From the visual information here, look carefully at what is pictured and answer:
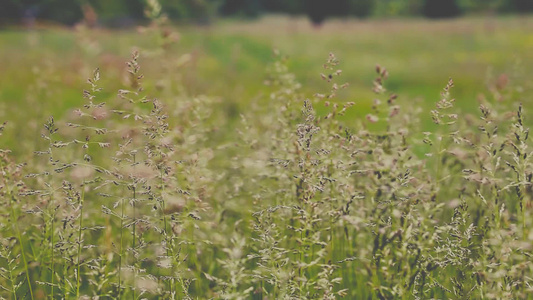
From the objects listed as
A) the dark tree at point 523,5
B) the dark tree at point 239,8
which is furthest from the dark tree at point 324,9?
the dark tree at point 523,5

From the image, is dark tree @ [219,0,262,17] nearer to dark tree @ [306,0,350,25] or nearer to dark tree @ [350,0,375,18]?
dark tree @ [306,0,350,25]

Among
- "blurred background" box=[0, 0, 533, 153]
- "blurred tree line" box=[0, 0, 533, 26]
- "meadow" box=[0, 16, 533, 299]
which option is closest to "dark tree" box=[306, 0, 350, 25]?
"blurred tree line" box=[0, 0, 533, 26]

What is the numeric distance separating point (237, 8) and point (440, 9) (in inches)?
677

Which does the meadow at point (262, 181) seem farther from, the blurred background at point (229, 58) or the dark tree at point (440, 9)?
the dark tree at point (440, 9)

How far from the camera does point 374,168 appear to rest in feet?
8.40

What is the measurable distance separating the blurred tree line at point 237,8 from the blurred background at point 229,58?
0.12 metres

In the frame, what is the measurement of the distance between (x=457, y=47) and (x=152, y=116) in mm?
25701

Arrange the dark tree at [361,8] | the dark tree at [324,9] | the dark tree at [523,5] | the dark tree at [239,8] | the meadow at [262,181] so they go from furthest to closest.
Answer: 1. the dark tree at [361,8]
2. the dark tree at [324,9]
3. the dark tree at [239,8]
4. the dark tree at [523,5]
5. the meadow at [262,181]

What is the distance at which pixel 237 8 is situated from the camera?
53938 mm

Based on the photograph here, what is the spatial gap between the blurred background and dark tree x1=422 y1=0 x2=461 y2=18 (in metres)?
0.61

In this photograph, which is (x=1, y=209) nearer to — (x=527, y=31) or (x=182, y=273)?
(x=182, y=273)

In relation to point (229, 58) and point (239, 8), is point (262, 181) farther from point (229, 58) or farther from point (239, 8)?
point (239, 8)

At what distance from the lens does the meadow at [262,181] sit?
257 cm

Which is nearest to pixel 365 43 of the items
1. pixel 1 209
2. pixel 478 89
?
pixel 478 89
